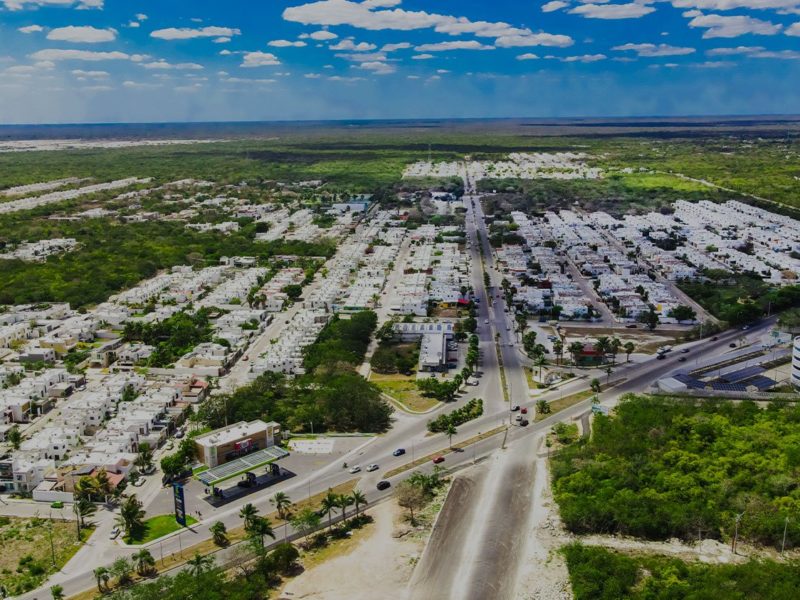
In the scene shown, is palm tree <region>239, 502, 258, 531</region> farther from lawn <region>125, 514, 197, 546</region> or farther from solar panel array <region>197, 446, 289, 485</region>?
solar panel array <region>197, 446, 289, 485</region>

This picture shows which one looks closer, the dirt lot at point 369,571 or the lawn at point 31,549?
the dirt lot at point 369,571

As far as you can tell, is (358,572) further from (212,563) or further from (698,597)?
(698,597)

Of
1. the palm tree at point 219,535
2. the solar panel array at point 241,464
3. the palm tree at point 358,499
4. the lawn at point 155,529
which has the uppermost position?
the solar panel array at point 241,464


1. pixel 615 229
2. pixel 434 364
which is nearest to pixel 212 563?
pixel 434 364

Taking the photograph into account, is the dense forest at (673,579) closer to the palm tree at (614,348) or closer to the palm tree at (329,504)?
the palm tree at (329,504)

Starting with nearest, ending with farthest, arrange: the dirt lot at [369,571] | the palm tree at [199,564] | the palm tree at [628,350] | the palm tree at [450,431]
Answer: the palm tree at [199,564]
the dirt lot at [369,571]
the palm tree at [450,431]
the palm tree at [628,350]

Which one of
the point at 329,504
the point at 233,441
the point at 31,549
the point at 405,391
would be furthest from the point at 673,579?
the point at 31,549

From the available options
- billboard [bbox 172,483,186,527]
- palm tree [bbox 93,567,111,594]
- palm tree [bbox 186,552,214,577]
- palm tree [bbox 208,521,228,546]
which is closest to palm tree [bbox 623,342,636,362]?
palm tree [bbox 208,521,228,546]

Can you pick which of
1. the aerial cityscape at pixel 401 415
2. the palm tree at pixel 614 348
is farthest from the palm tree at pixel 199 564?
the palm tree at pixel 614 348
